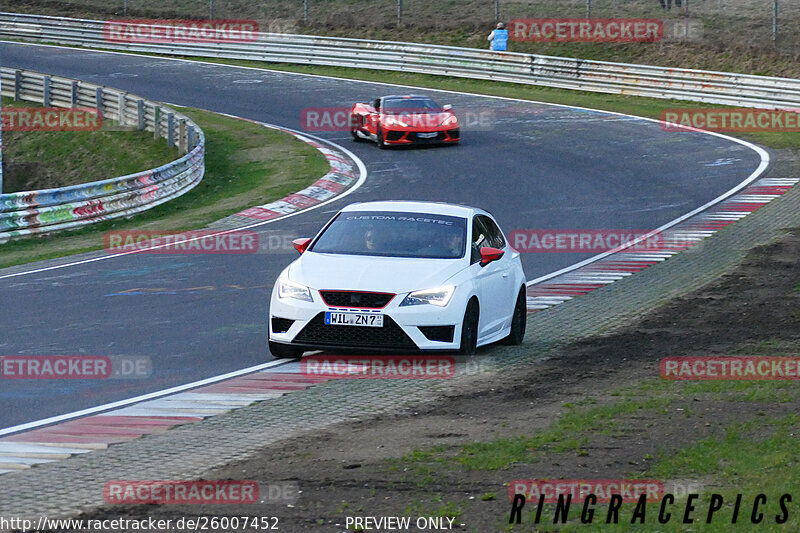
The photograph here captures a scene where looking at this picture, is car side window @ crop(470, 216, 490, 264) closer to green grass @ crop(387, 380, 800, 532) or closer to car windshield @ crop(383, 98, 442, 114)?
green grass @ crop(387, 380, 800, 532)

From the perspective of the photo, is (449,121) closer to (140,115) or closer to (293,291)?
(140,115)

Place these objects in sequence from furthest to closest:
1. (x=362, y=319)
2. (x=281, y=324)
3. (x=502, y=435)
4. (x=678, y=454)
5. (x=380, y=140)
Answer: (x=380, y=140), (x=281, y=324), (x=362, y=319), (x=502, y=435), (x=678, y=454)

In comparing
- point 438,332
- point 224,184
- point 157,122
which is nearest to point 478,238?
point 438,332

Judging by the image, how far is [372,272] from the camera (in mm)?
11695

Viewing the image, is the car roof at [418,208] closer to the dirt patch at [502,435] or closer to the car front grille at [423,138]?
the dirt patch at [502,435]

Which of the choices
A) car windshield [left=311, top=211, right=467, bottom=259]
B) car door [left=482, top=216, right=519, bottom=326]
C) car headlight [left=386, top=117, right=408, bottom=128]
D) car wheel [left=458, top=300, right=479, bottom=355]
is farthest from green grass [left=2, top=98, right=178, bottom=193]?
car wheel [left=458, top=300, right=479, bottom=355]

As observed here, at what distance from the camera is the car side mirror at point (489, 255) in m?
12.4

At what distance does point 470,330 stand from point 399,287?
88cm

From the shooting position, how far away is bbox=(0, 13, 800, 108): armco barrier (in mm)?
35781

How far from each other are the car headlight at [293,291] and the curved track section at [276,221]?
2.45 ft

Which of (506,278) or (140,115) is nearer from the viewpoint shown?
(506,278)

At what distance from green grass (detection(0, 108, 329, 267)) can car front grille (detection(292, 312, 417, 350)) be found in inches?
354

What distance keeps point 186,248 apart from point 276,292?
806 centimetres

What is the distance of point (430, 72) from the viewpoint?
43.9 meters
